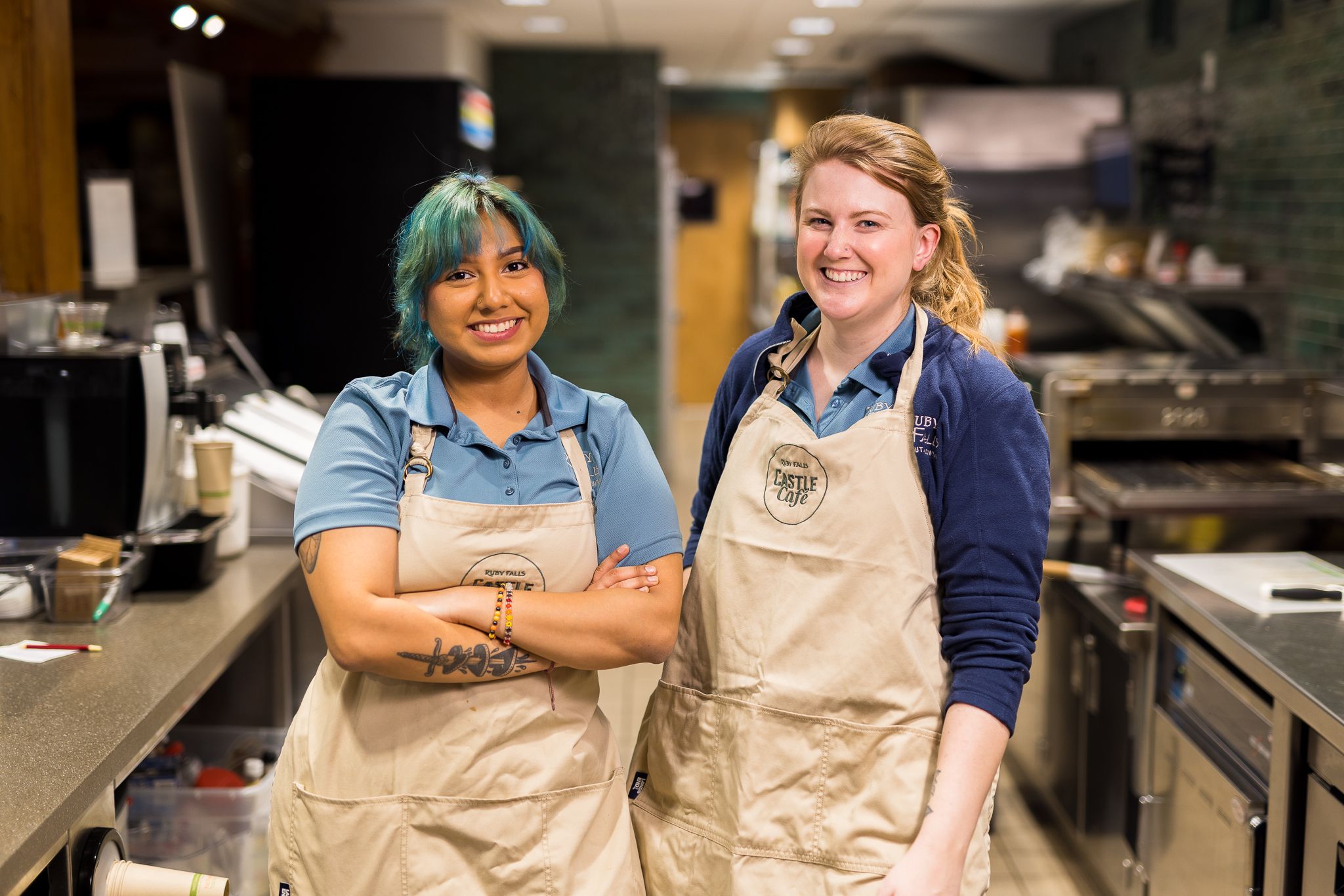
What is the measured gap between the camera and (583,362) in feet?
25.8

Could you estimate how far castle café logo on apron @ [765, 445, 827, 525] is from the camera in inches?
60.4

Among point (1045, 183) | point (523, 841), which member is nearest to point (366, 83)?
point (1045, 183)

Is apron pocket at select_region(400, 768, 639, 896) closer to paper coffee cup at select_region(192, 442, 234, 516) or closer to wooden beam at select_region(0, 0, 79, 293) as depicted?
paper coffee cup at select_region(192, 442, 234, 516)

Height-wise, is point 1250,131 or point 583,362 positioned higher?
point 1250,131

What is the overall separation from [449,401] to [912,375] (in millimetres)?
598

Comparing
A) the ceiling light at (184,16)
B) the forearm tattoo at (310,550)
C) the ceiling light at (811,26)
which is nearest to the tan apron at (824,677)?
the forearm tattoo at (310,550)

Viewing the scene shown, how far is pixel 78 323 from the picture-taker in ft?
8.34

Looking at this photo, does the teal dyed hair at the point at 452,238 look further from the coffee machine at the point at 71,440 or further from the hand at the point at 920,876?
the coffee machine at the point at 71,440

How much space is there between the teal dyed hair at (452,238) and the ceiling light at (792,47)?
612 cm

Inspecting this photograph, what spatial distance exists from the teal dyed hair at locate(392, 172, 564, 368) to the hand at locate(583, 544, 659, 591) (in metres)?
0.35

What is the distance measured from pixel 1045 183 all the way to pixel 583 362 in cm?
344

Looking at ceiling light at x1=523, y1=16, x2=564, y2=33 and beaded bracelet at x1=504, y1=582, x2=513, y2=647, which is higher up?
ceiling light at x1=523, y1=16, x2=564, y2=33

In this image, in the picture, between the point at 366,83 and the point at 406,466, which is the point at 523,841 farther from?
the point at 366,83

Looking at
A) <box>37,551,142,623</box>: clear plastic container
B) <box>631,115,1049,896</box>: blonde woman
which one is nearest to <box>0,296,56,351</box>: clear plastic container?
<box>37,551,142,623</box>: clear plastic container
